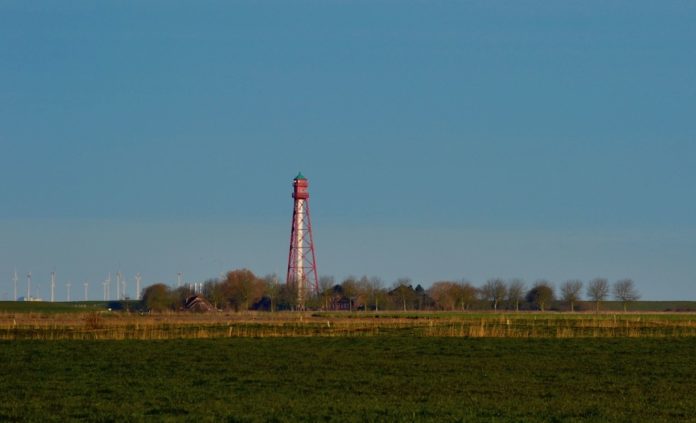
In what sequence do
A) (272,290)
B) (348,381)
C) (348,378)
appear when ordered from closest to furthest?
1. (348,381)
2. (348,378)
3. (272,290)

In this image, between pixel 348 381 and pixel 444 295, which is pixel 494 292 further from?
pixel 348 381

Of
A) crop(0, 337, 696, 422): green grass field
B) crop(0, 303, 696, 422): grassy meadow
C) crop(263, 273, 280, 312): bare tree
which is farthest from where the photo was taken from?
crop(263, 273, 280, 312): bare tree

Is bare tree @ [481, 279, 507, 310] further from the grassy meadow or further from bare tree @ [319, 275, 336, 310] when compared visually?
the grassy meadow

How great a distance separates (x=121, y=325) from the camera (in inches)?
3120

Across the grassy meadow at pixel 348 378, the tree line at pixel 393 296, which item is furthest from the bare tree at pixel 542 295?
the grassy meadow at pixel 348 378

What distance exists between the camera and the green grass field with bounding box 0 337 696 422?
26891 millimetres

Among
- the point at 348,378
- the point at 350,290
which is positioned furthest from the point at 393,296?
the point at 348,378

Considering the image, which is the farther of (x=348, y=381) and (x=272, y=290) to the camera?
(x=272, y=290)

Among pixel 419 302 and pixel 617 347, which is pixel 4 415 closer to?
pixel 617 347

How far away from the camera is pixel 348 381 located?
116ft

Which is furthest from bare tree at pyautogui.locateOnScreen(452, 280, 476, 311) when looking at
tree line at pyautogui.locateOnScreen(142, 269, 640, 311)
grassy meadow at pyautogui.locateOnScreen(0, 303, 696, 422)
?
grassy meadow at pyautogui.locateOnScreen(0, 303, 696, 422)

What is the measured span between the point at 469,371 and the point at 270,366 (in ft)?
24.5

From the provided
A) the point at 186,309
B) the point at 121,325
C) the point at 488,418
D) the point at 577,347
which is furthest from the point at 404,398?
the point at 186,309

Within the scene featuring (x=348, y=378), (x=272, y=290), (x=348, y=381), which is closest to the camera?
(x=348, y=381)
